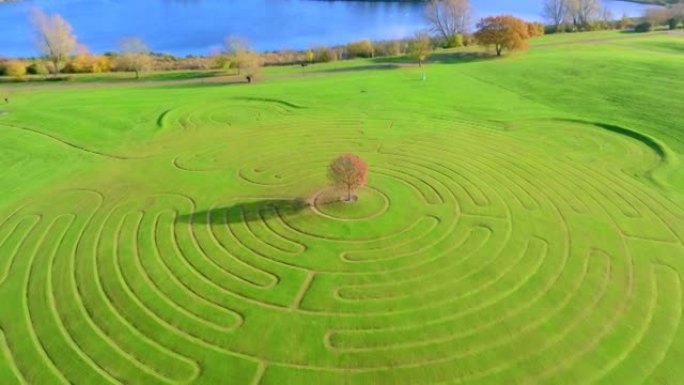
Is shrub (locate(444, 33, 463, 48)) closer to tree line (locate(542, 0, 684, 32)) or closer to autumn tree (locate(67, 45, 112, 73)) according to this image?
tree line (locate(542, 0, 684, 32))

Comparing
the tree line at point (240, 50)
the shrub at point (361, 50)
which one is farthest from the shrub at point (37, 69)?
the shrub at point (361, 50)

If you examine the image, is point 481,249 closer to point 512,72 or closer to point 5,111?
point 512,72

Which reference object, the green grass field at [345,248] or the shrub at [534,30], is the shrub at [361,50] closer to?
the shrub at [534,30]

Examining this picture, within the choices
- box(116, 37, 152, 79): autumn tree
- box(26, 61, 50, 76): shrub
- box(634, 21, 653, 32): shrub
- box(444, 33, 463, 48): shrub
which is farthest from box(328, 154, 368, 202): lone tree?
box(634, 21, 653, 32): shrub

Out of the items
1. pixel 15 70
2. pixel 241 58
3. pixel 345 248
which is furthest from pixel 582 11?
pixel 15 70

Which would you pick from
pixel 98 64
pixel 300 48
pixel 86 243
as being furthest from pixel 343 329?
pixel 300 48

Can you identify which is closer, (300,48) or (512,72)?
(512,72)
